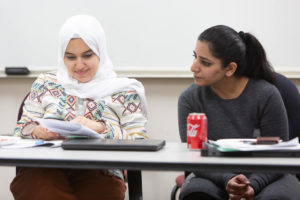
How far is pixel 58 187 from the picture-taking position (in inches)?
65.6

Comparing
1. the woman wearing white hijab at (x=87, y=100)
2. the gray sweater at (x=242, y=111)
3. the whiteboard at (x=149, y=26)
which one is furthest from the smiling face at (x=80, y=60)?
the whiteboard at (x=149, y=26)

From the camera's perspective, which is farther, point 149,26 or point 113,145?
point 149,26

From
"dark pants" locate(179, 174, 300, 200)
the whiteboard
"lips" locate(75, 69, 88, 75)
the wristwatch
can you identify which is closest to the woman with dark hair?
"dark pants" locate(179, 174, 300, 200)

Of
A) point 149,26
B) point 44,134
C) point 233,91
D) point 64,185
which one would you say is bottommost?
point 64,185

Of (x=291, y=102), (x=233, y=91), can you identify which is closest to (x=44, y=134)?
(x=233, y=91)

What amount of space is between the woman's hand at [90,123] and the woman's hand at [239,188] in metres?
0.59

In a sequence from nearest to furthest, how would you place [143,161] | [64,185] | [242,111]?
[143,161] → [64,185] → [242,111]

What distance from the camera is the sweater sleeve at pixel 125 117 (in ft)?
6.26

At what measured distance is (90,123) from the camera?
183cm

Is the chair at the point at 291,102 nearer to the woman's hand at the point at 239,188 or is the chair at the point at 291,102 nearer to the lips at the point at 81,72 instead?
the woman's hand at the point at 239,188

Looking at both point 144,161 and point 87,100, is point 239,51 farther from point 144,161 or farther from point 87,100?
point 144,161

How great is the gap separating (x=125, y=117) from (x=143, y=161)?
0.75 metres

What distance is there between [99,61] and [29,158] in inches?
36.1

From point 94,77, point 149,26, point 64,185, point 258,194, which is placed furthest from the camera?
point 149,26
